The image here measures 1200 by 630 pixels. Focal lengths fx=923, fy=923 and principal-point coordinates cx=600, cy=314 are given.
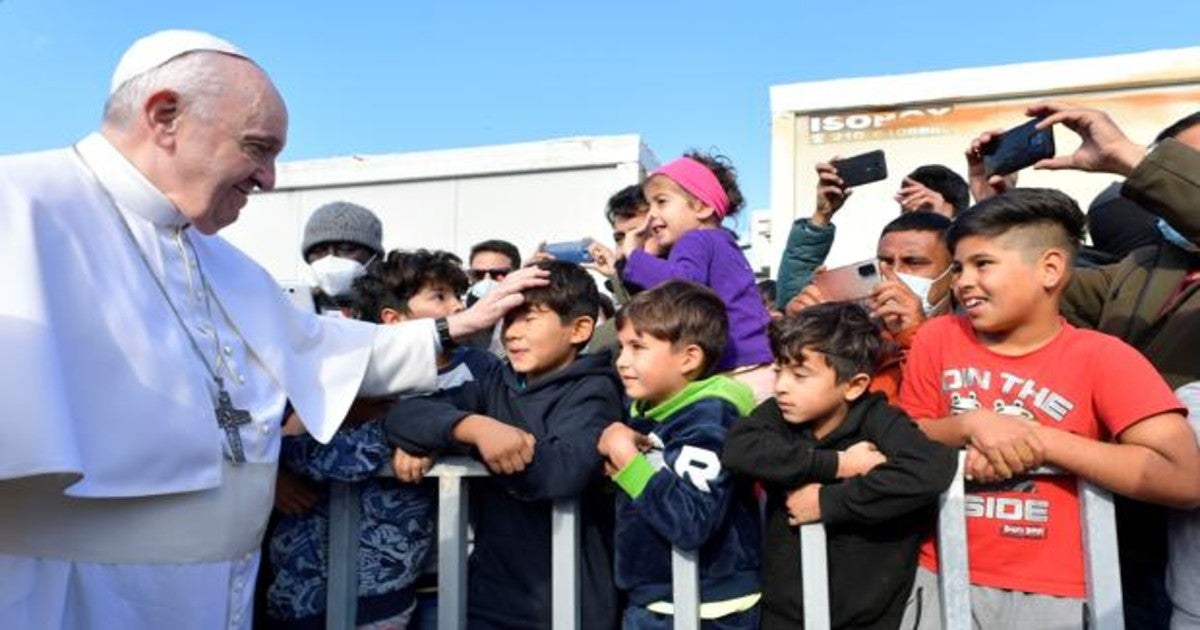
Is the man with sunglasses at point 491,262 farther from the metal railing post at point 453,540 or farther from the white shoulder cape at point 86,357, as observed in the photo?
the white shoulder cape at point 86,357

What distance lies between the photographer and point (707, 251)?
131 inches

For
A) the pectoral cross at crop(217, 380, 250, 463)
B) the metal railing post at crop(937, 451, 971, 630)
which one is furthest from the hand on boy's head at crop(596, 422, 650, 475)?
the pectoral cross at crop(217, 380, 250, 463)

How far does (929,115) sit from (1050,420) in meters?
5.05

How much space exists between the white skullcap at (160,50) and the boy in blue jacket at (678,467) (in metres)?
1.27

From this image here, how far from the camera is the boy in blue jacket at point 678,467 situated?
7.19 feet

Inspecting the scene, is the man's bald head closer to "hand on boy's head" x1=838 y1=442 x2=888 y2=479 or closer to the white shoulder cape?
the white shoulder cape

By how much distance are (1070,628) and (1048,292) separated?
0.82m

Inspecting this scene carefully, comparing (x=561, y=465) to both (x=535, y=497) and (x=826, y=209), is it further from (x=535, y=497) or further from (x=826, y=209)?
(x=826, y=209)

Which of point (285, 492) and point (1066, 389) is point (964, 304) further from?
point (285, 492)

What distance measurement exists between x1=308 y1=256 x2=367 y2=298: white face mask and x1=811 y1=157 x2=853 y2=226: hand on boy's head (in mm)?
2081

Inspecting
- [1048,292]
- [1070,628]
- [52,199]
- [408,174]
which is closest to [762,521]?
[1070,628]

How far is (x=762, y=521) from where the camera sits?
2.47 meters

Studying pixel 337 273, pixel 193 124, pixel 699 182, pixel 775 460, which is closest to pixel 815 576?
pixel 775 460

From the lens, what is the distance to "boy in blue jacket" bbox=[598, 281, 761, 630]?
219 cm
